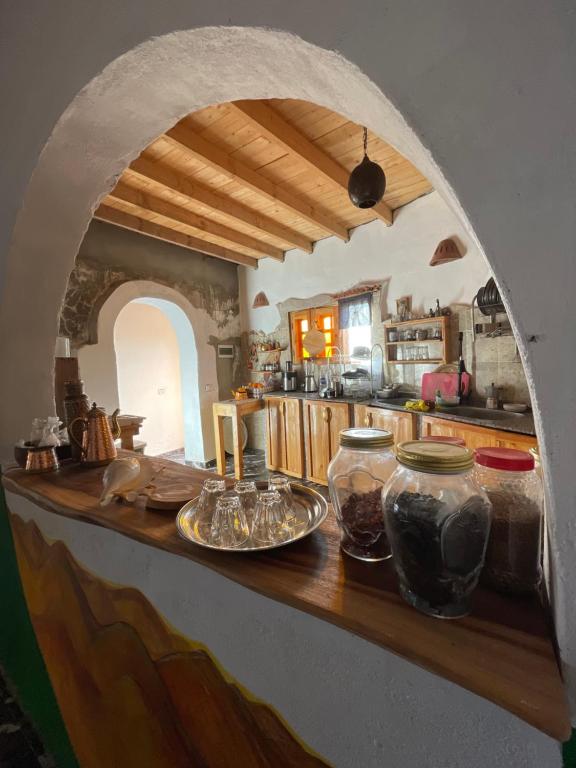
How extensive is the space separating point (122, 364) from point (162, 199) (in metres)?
2.76

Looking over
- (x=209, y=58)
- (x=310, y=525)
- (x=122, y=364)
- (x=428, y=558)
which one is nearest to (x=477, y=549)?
(x=428, y=558)

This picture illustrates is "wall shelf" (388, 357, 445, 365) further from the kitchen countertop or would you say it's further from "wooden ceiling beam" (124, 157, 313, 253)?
"wooden ceiling beam" (124, 157, 313, 253)

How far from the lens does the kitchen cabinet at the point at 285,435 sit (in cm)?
349

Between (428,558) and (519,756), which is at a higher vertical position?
(428,558)

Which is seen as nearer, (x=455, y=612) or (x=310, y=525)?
(x=455, y=612)

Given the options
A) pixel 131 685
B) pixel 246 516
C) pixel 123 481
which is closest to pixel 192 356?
pixel 123 481

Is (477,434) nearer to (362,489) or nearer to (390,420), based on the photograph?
(390,420)

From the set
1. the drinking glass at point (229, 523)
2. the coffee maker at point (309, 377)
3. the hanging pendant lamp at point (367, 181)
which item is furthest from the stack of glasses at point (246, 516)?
the coffee maker at point (309, 377)

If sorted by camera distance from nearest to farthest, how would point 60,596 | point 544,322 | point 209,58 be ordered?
1. point 544,322
2. point 209,58
3. point 60,596

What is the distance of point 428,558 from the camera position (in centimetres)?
44

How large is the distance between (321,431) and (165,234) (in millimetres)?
2509

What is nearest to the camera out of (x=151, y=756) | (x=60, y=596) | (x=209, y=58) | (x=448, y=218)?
(x=209, y=58)

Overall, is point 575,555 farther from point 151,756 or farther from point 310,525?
point 151,756

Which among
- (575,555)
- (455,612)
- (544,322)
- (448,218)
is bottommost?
(455,612)
